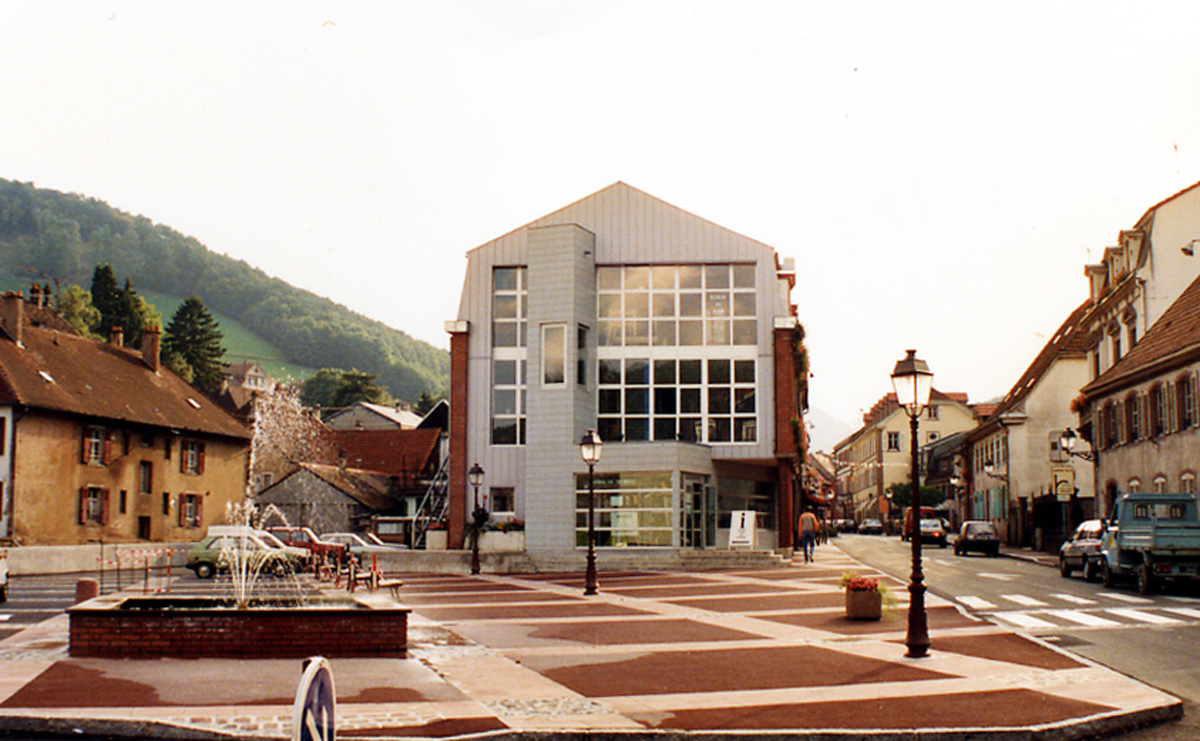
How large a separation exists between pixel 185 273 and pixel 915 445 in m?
174

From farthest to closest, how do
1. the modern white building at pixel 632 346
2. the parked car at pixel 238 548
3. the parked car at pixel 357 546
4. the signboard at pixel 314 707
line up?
the modern white building at pixel 632 346
the parked car at pixel 357 546
the parked car at pixel 238 548
the signboard at pixel 314 707

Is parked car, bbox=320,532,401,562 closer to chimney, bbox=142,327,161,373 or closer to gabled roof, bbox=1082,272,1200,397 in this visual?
chimney, bbox=142,327,161,373

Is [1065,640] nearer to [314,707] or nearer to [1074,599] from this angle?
[1074,599]

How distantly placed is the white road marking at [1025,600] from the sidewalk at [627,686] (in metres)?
4.36

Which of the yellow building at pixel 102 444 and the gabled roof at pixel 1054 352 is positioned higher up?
the gabled roof at pixel 1054 352

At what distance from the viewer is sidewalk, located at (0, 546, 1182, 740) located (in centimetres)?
905

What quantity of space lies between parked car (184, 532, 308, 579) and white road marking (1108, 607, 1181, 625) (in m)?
21.2

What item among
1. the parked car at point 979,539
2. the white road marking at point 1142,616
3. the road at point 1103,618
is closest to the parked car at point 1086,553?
the road at point 1103,618

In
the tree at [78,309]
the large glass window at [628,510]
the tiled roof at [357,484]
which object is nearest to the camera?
the large glass window at [628,510]

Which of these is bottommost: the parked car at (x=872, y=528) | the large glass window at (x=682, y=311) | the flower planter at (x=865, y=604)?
the parked car at (x=872, y=528)

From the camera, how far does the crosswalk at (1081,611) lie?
1756 centimetres

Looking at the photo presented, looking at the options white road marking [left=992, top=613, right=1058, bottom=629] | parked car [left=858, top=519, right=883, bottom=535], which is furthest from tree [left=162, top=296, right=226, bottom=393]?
white road marking [left=992, top=613, right=1058, bottom=629]

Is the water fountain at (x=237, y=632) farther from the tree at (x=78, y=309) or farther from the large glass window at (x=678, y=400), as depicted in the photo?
the tree at (x=78, y=309)

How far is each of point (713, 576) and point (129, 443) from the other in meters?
28.9
